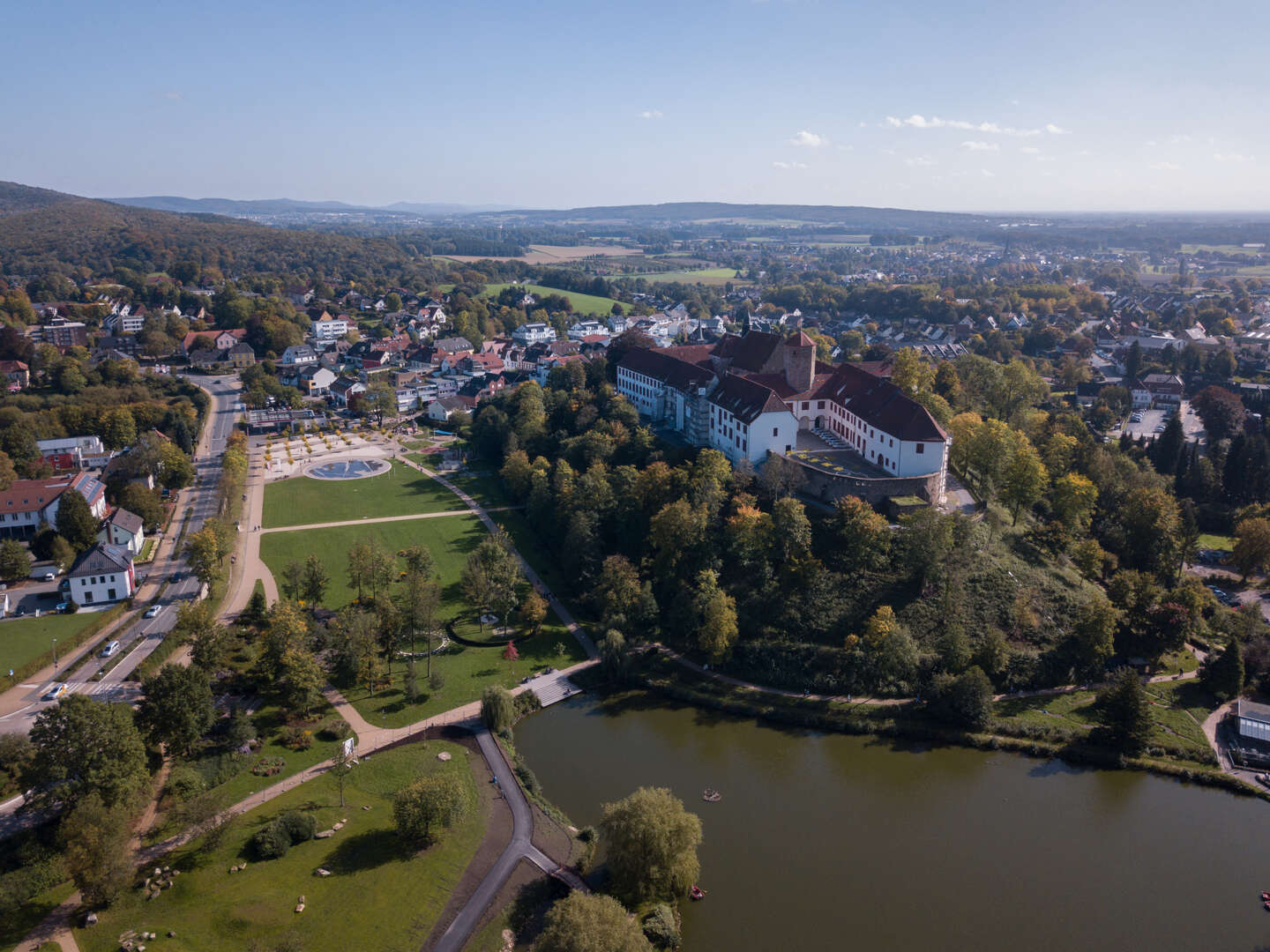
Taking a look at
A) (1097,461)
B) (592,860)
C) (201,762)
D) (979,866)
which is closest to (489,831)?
(592,860)

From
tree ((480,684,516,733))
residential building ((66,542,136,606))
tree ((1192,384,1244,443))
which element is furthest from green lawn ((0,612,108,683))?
tree ((1192,384,1244,443))

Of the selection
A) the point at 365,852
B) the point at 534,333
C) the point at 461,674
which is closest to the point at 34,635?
the point at 461,674

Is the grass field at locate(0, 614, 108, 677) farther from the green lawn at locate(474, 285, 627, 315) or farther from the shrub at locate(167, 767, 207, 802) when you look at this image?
the green lawn at locate(474, 285, 627, 315)

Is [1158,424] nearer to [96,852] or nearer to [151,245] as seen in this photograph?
[96,852]

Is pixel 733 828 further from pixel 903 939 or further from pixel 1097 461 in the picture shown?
pixel 1097 461

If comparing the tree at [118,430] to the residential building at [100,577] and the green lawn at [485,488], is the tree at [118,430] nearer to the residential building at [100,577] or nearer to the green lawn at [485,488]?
the residential building at [100,577]
